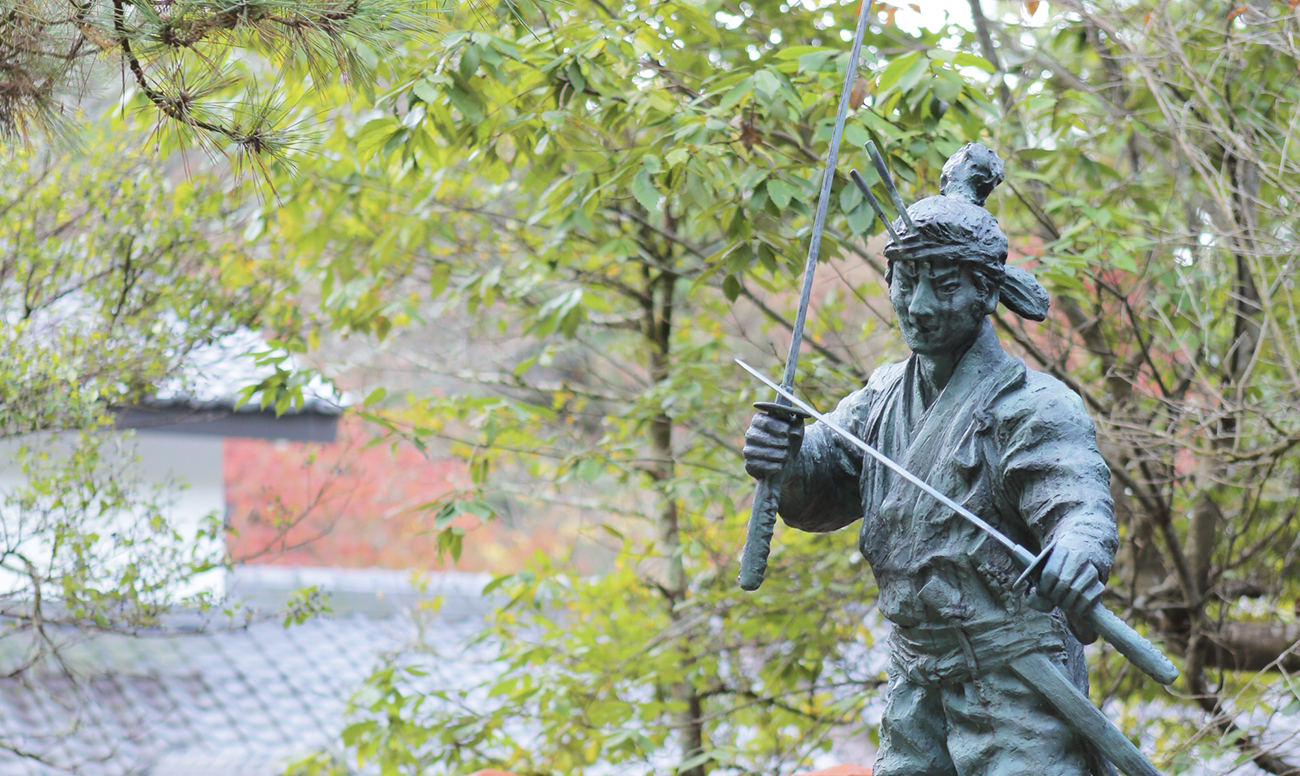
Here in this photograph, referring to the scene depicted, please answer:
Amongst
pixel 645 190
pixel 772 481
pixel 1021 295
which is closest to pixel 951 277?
pixel 1021 295

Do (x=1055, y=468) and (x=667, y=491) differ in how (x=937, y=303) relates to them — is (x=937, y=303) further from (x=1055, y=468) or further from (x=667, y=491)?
(x=667, y=491)

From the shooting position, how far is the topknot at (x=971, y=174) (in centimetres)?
272

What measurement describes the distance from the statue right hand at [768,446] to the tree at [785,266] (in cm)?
144

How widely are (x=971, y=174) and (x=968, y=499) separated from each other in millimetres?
733

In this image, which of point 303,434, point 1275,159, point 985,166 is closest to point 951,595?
point 985,166

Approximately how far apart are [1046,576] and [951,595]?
0.37 metres

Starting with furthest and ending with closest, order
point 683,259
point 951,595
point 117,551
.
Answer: point 683,259 < point 117,551 < point 951,595

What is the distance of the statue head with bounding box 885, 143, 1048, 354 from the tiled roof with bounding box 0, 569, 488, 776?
588 cm

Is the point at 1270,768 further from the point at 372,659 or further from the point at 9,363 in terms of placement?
the point at 372,659

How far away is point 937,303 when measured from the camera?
2549mm

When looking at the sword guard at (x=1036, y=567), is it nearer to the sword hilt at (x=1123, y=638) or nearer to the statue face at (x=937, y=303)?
the sword hilt at (x=1123, y=638)

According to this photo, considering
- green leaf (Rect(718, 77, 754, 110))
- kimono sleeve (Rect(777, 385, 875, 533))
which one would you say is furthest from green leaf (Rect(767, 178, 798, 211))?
kimono sleeve (Rect(777, 385, 875, 533))

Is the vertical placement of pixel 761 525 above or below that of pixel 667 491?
above

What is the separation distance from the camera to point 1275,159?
16.5ft
